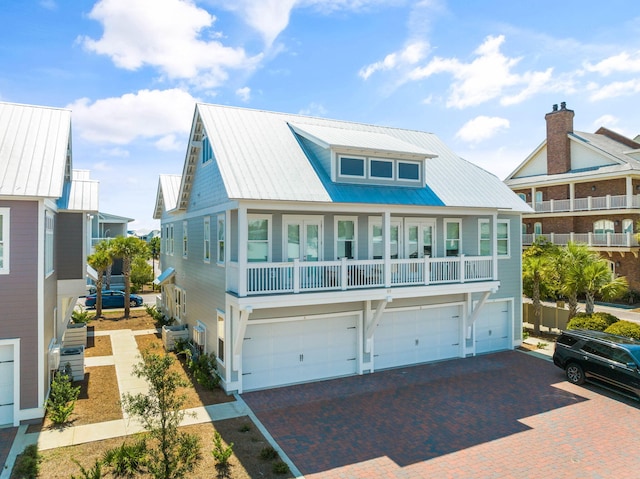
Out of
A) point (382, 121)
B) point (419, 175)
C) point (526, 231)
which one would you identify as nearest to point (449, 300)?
point (419, 175)

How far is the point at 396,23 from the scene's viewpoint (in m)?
14.7

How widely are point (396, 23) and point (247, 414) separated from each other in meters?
13.7

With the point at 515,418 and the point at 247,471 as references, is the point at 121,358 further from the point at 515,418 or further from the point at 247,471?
the point at 515,418

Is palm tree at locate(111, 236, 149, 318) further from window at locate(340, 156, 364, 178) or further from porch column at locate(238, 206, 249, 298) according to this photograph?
window at locate(340, 156, 364, 178)

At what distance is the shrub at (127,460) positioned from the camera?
9417 mm

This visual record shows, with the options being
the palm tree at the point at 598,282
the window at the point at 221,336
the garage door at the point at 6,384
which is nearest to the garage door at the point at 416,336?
the window at the point at 221,336

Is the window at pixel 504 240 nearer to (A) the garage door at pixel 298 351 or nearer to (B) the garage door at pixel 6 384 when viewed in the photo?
(A) the garage door at pixel 298 351

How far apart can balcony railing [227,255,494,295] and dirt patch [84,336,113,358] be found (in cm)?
889

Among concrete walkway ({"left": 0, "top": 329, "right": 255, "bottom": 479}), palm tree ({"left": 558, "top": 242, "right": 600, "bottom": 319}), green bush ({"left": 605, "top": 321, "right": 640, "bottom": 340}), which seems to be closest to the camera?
concrete walkway ({"left": 0, "top": 329, "right": 255, "bottom": 479})

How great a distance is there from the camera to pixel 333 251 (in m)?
16.0

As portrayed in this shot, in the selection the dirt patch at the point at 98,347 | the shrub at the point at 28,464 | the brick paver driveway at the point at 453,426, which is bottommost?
the brick paver driveway at the point at 453,426

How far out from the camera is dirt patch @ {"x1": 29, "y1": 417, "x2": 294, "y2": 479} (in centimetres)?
941

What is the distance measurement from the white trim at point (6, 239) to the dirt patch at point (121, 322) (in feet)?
45.8

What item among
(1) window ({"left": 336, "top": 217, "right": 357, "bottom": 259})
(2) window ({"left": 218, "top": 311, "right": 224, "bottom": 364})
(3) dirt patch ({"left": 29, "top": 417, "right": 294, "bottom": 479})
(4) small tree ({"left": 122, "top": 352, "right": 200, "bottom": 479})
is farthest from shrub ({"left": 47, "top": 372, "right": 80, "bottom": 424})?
(1) window ({"left": 336, "top": 217, "right": 357, "bottom": 259})
